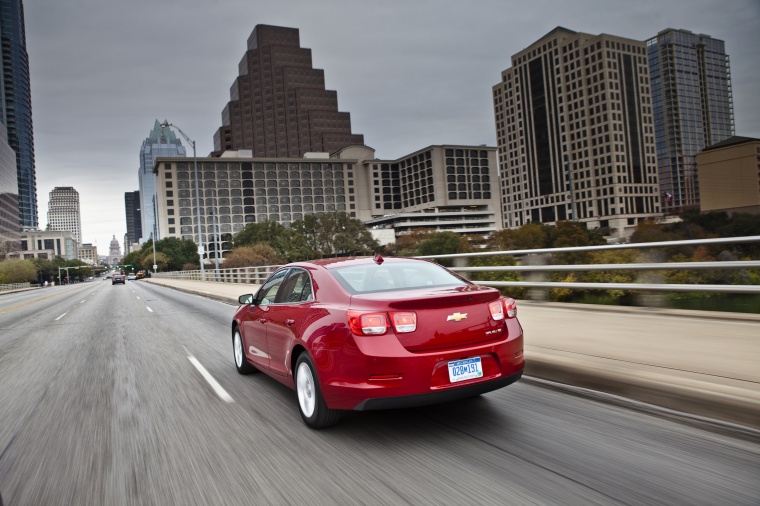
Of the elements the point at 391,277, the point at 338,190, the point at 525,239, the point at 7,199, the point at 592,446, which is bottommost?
the point at 592,446

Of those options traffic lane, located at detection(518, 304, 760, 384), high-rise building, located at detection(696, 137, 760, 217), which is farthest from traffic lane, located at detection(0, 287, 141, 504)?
high-rise building, located at detection(696, 137, 760, 217)

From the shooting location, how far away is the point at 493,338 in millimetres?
4336

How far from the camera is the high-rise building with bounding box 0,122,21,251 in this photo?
138 metres

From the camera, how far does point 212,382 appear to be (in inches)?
264

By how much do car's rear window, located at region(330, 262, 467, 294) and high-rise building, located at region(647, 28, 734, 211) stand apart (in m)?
207

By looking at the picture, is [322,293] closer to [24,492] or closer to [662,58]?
[24,492]

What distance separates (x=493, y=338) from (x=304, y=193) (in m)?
184

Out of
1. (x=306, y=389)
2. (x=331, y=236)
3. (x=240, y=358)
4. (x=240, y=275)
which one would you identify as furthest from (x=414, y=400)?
(x=331, y=236)

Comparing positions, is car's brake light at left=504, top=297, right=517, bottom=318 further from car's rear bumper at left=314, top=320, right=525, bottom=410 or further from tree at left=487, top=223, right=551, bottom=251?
tree at left=487, top=223, right=551, bottom=251

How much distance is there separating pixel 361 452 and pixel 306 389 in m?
0.93

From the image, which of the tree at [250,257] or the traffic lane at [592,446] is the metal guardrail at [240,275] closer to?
the tree at [250,257]

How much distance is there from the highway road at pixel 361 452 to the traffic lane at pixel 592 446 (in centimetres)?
1

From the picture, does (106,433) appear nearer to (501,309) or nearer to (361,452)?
(361,452)

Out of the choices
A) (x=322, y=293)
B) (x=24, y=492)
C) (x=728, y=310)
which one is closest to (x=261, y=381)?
(x=322, y=293)
